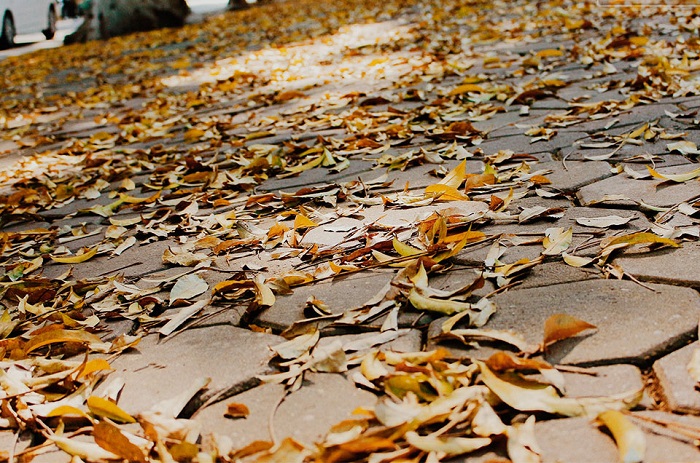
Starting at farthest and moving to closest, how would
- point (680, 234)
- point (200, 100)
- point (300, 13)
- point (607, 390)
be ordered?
point (300, 13) < point (200, 100) < point (680, 234) < point (607, 390)

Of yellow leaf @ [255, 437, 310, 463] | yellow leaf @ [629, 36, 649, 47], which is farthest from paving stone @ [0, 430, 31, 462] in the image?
yellow leaf @ [629, 36, 649, 47]

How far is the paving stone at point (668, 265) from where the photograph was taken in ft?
4.27

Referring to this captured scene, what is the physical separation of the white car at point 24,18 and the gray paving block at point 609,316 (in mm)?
11335

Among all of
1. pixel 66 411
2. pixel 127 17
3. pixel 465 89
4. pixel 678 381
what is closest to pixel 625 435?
pixel 678 381

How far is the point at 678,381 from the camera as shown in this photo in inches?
39.6

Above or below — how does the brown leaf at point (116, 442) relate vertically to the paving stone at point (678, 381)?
below

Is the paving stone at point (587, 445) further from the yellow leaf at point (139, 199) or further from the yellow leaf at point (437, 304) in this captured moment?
the yellow leaf at point (139, 199)

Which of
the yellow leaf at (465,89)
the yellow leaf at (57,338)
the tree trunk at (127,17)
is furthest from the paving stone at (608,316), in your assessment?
the tree trunk at (127,17)

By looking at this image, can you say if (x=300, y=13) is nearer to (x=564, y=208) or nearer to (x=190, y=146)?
(x=190, y=146)

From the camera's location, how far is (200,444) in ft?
3.45

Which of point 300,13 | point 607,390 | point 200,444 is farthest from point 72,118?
point 300,13

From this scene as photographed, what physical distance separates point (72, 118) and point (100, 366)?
3551mm

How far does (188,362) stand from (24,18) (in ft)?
38.5

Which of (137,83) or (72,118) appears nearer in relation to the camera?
(72,118)
